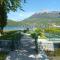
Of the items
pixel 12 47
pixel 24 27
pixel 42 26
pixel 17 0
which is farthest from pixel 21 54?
pixel 42 26

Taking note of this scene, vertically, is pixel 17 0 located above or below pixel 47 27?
above

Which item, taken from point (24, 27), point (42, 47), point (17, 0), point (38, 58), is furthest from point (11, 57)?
point (24, 27)

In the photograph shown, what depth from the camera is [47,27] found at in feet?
85.0

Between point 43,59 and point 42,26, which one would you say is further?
point 42,26

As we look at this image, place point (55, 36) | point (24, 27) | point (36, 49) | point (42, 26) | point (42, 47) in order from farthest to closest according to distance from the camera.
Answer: point (42, 26), point (24, 27), point (55, 36), point (42, 47), point (36, 49)

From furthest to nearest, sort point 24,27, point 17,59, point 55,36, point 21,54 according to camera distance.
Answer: point 24,27 → point 55,36 → point 21,54 → point 17,59

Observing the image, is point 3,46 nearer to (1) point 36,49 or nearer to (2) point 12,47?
(2) point 12,47

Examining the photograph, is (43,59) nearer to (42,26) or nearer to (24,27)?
(24,27)

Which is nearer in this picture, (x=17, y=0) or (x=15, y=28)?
(x=17, y=0)

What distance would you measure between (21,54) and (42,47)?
272cm

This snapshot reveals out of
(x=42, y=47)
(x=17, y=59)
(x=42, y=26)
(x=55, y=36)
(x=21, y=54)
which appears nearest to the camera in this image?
(x=17, y=59)

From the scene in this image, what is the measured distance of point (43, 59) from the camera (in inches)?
446

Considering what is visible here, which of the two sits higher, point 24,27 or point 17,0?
point 17,0

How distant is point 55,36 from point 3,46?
6660mm
